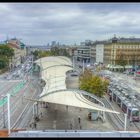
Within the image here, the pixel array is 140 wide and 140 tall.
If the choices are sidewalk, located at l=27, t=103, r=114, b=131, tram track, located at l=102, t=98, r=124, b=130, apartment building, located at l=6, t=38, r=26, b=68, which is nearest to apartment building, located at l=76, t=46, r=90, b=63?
apartment building, located at l=6, t=38, r=26, b=68

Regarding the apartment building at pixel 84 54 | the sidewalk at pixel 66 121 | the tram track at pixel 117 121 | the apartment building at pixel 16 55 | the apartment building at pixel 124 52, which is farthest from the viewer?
the apartment building at pixel 84 54

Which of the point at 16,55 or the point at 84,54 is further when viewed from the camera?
the point at 84,54

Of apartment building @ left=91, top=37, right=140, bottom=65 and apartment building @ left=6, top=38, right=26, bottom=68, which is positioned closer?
apartment building @ left=91, top=37, right=140, bottom=65

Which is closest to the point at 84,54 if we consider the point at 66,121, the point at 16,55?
the point at 16,55

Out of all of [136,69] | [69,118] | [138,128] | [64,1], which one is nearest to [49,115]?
[69,118]

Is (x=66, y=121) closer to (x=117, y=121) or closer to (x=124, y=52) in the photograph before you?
(x=117, y=121)

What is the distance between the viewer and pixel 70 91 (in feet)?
23.4

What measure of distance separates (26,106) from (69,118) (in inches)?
94.4

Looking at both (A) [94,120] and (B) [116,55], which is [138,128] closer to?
(A) [94,120]

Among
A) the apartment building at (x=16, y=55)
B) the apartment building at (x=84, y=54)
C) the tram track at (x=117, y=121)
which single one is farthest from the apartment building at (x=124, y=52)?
the tram track at (x=117, y=121)

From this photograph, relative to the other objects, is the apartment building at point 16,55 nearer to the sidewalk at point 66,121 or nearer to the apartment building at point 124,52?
the apartment building at point 124,52

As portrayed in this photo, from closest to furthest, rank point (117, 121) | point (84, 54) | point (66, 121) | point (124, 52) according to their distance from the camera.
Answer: point (66, 121), point (117, 121), point (124, 52), point (84, 54)

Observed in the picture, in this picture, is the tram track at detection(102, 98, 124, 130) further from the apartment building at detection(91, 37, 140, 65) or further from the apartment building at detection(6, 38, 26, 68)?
the apartment building at detection(6, 38, 26, 68)

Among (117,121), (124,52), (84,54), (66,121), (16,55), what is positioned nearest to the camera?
(66,121)
